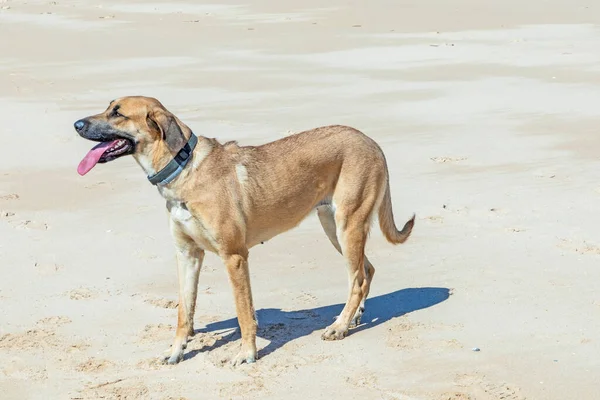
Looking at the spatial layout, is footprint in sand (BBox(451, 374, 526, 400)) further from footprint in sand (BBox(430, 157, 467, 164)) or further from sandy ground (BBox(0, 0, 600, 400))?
footprint in sand (BBox(430, 157, 467, 164))

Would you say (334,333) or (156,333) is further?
(156,333)

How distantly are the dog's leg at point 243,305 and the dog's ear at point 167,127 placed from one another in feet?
2.85

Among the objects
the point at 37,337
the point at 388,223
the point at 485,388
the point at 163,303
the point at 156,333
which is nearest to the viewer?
the point at 485,388

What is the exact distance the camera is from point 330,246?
9812 millimetres

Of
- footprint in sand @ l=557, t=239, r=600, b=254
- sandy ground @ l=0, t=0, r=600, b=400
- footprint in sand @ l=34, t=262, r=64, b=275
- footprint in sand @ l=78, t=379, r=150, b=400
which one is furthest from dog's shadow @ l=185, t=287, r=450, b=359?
footprint in sand @ l=34, t=262, r=64, b=275

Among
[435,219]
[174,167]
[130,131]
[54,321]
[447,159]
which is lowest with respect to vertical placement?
[447,159]

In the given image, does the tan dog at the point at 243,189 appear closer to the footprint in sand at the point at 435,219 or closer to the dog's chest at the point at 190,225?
the dog's chest at the point at 190,225

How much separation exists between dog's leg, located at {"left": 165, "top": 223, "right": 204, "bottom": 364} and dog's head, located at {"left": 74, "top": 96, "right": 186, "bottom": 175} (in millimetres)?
747

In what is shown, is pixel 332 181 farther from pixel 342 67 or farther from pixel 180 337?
pixel 342 67

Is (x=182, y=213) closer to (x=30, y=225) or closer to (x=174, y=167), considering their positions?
(x=174, y=167)

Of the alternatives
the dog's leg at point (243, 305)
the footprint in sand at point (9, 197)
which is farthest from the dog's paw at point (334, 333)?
the footprint in sand at point (9, 197)

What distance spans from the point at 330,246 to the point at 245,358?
2.61 meters

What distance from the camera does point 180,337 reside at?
7559 mm

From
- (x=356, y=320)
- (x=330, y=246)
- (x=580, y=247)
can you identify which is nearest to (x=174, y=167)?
(x=356, y=320)
